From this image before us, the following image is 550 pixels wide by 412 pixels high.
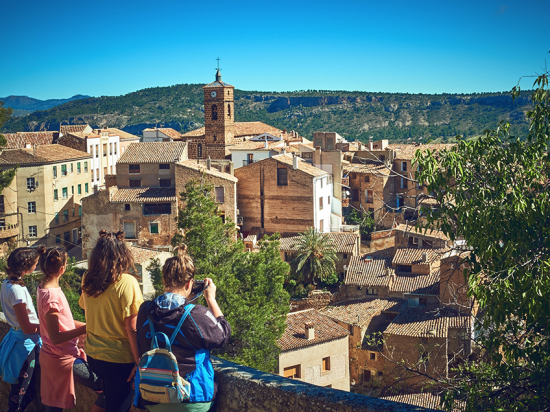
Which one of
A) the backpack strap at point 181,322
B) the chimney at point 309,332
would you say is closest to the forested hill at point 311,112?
the chimney at point 309,332

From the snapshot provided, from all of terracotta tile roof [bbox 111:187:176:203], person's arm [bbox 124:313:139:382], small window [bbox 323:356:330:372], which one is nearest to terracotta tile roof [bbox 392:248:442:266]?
small window [bbox 323:356:330:372]

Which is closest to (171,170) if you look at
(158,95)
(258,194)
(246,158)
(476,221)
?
(258,194)

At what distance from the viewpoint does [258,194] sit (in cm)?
4231

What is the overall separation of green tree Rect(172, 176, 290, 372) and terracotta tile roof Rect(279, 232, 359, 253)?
23.0 ft

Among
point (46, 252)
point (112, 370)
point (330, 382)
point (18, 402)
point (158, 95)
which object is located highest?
point (158, 95)

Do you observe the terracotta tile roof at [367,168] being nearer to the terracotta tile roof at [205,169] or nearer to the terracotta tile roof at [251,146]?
the terracotta tile roof at [205,169]

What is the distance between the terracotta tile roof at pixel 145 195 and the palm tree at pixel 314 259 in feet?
28.0

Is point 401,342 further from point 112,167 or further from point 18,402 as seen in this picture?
point 112,167

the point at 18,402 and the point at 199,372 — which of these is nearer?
the point at 199,372

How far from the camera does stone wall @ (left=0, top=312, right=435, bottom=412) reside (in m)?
3.94

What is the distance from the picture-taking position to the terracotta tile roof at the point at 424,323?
88.1 feet

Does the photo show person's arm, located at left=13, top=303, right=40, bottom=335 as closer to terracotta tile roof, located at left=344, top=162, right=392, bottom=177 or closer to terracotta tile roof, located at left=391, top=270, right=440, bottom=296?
terracotta tile roof, located at left=344, top=162, right=392, bottom=177

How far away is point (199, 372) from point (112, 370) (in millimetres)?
872

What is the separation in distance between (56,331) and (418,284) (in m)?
28.9
